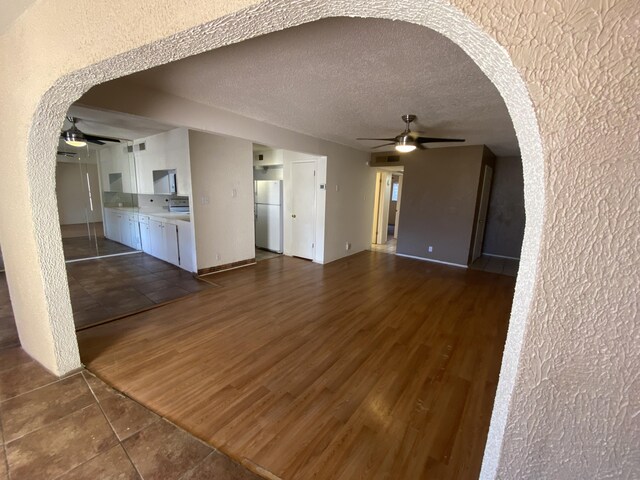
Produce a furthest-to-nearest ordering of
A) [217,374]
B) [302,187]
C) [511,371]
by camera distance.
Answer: [302,187], [217,374], [511,371]

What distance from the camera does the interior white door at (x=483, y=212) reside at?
554 centimetres

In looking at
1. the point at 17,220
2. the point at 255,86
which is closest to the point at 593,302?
the point at 255,86

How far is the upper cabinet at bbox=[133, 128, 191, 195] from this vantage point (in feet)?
13.4

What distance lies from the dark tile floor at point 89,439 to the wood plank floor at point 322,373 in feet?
0.35

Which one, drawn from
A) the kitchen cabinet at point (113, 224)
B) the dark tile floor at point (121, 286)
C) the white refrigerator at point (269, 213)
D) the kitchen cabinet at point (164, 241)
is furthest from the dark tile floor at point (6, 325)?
the white refrigerator at point (269, 213)

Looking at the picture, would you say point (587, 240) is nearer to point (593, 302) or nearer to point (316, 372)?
point (593, 302)

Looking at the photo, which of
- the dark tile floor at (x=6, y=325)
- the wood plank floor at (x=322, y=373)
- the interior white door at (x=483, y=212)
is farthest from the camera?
the interior white door at (x=483, y=212)

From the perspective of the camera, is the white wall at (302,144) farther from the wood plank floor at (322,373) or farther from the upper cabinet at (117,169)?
the upper cabinet at (117,169)

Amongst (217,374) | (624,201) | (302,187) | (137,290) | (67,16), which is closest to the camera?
(624,201)

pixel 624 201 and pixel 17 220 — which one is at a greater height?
pixel 624 201

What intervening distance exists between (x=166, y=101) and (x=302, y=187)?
3.02 m

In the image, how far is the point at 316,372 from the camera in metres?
2.18

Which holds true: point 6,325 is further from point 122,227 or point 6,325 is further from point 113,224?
point 113,224

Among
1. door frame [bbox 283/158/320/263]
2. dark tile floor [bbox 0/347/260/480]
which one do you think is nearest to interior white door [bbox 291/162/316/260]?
door frame [bbox 283/158/320/263]
